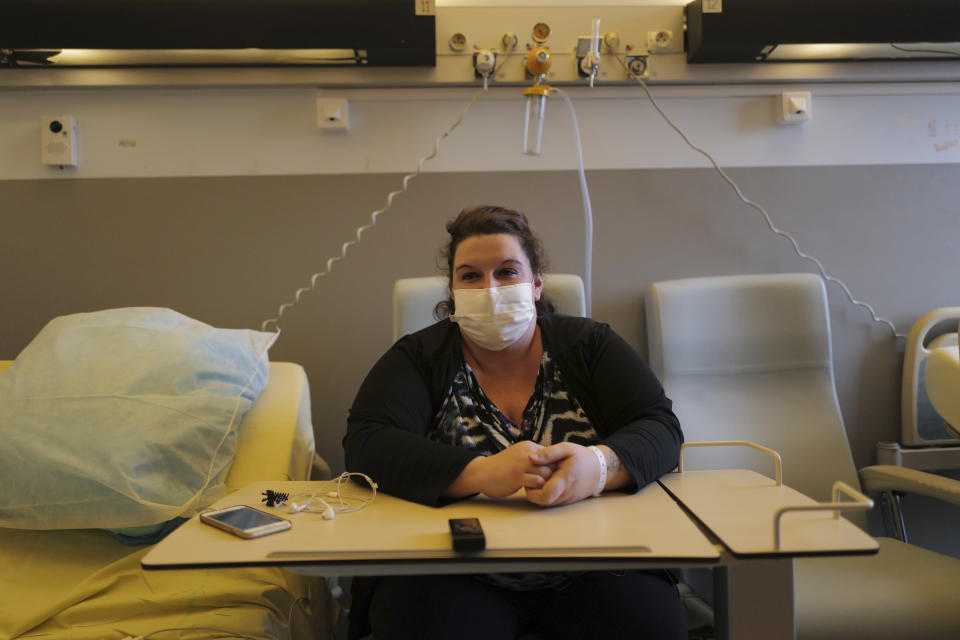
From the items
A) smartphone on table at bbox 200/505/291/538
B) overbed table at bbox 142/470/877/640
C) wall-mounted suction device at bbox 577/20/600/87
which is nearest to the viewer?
overbed table at bbox 142/470/877/640

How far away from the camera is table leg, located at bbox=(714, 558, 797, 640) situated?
91cm

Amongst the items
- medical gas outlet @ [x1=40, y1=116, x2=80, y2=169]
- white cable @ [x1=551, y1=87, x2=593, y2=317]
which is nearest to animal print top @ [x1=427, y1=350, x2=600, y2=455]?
white cable @ [x1=551, y1=87, x2=593, y2=317]

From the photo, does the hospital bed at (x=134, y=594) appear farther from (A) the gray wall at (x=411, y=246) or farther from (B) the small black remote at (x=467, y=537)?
(A) the gray wall at (x=411, y=246)

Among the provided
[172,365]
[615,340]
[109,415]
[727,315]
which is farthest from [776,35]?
[109,415]

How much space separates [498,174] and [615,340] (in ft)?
2.61

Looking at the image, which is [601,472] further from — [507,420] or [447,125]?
[447,125]

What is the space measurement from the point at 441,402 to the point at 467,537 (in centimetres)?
51

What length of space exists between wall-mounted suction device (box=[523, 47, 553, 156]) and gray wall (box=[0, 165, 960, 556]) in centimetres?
10

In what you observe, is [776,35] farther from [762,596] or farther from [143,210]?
[143,210]

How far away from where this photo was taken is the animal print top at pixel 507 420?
4.38ft

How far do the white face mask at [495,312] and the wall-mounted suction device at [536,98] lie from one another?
676 millimetres

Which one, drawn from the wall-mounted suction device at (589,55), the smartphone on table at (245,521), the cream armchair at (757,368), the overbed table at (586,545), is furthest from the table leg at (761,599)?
the wall-mounted suction device at (589,55)

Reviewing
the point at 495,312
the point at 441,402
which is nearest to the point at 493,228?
the point at 495,312

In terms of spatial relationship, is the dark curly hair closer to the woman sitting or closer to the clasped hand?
the woman sitting
